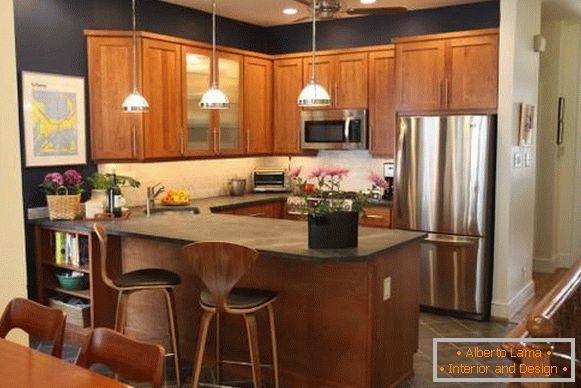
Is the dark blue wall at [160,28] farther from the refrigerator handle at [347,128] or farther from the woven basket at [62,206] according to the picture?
the refrigerator handle at [347,128]

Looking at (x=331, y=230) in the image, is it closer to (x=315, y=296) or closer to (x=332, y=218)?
(x=332, y=218)

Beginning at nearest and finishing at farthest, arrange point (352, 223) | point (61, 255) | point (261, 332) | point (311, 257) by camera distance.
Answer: point (311, 257), point (352, 223), point (261, 332), point (61, 255)

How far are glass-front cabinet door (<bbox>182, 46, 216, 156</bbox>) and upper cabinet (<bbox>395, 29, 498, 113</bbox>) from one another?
1865mm

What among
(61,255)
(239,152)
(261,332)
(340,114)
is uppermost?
(340,114)

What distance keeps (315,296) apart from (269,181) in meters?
3.39

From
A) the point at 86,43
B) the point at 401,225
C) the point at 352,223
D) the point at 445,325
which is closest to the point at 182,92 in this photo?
the point at 86,43

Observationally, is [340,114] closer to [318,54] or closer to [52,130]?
[318,54]

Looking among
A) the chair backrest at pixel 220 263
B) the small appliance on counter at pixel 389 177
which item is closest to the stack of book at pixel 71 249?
the chair backrest at pixel 220 263

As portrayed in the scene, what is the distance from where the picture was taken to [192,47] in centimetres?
555

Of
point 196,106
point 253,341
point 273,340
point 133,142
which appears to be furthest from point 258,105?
point 253,341

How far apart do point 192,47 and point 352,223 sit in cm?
301

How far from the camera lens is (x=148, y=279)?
3607mm

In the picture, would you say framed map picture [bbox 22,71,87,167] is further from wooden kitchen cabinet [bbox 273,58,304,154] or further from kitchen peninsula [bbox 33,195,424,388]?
wooden kitchen cabinet [bbox 273,58,304,154]

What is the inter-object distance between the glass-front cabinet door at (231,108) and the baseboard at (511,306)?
3015mm
